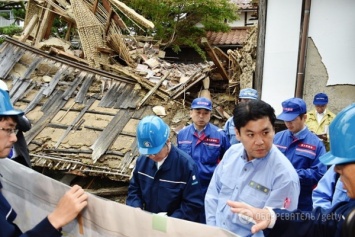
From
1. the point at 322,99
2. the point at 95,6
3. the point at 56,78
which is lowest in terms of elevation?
the point at 322,99

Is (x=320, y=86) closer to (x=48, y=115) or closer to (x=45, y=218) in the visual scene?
(x=45, y=218)

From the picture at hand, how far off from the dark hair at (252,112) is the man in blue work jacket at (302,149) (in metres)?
1.50

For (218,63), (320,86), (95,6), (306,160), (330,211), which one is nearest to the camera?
(330,211)

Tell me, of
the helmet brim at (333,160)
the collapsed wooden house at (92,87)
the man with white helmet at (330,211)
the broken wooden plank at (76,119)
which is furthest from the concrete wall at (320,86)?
the broken wooden plank at (76,119)

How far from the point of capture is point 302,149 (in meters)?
3.44

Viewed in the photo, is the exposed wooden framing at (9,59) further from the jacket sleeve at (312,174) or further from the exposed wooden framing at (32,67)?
the jacket sleeve at (312,174)

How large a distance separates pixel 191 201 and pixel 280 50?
4345 millimetres

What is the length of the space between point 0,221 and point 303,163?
2985mm

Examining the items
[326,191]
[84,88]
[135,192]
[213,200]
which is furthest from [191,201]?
[84,88]

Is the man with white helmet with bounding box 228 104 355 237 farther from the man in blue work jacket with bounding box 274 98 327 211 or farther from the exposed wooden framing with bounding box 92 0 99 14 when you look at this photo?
the exposed wooden framing with bounding box 92 0 99 14

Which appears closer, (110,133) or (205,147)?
(205,147)

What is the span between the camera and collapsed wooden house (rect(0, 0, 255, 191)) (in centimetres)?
647

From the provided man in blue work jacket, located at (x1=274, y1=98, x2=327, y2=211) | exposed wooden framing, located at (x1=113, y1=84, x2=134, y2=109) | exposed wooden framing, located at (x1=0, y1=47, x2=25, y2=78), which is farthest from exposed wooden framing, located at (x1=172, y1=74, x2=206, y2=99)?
exposed wooden framing, located at (x1=0, y1=47, x2=25, y2=78)

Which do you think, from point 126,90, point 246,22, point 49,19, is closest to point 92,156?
point 126,90
